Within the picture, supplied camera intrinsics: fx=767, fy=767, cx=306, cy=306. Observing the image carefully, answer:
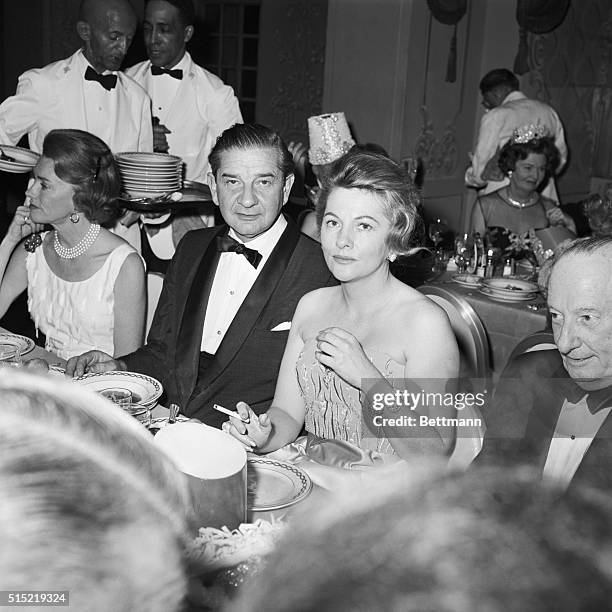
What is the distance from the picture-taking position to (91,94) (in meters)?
4.28

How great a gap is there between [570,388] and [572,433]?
10cm

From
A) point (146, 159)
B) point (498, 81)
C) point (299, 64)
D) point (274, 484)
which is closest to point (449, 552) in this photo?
point (274, 484)

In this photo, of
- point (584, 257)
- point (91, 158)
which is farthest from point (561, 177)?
point (584, 257)

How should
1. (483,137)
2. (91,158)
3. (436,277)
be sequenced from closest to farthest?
(91,158), (436,277), (483,137)

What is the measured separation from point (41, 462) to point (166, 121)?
4.73 m

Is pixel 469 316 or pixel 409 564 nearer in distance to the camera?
pixel 409 564

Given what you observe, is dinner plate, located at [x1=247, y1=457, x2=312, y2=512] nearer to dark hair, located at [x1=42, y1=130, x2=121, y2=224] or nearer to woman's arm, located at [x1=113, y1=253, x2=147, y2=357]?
woman's arm, located at [x1=113, y1=253, x2=147, y2=357]

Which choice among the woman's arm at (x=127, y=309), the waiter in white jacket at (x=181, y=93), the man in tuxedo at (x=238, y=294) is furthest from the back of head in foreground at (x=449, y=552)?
the waiter in white jacket at (x=181, y=93)

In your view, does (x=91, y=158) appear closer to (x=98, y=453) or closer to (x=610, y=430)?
(x=610, y=430)

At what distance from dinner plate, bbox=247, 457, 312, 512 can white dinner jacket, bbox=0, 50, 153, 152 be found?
313cm

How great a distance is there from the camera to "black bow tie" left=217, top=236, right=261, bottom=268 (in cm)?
238

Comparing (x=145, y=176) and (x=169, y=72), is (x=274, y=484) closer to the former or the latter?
(x=145, y=176)

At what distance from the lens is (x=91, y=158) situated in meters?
2.82

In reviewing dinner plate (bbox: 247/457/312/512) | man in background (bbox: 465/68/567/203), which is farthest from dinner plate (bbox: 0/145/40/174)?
man in background (bbox: 465/68/567/203)
